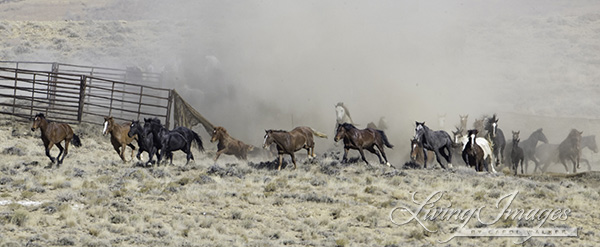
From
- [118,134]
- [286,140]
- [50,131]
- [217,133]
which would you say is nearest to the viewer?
[50,131]

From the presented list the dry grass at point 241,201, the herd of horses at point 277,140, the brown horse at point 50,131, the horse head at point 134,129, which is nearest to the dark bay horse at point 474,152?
the herd of horses at point 277,140

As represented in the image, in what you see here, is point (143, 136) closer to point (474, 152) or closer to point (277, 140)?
point (277, 140)

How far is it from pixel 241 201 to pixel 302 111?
24.7 metres

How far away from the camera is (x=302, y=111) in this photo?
4350 centimetres

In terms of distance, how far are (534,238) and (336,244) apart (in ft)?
15.3

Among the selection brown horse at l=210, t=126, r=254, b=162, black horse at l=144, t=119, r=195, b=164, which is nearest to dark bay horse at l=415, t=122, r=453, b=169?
brown horse at l=210, t=126, r=254, b=162

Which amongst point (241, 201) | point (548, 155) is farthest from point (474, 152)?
point (548, 155)

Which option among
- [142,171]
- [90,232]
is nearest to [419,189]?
[142,171]

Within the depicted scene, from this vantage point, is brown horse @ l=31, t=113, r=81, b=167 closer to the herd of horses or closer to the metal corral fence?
the herd of horses

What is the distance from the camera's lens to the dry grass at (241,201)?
15.6m

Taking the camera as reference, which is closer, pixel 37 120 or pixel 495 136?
pixel 37 120

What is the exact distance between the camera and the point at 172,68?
5003 cm

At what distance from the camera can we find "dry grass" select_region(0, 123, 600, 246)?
15.6m

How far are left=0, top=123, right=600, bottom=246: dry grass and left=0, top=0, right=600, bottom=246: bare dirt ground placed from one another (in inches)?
2.4
